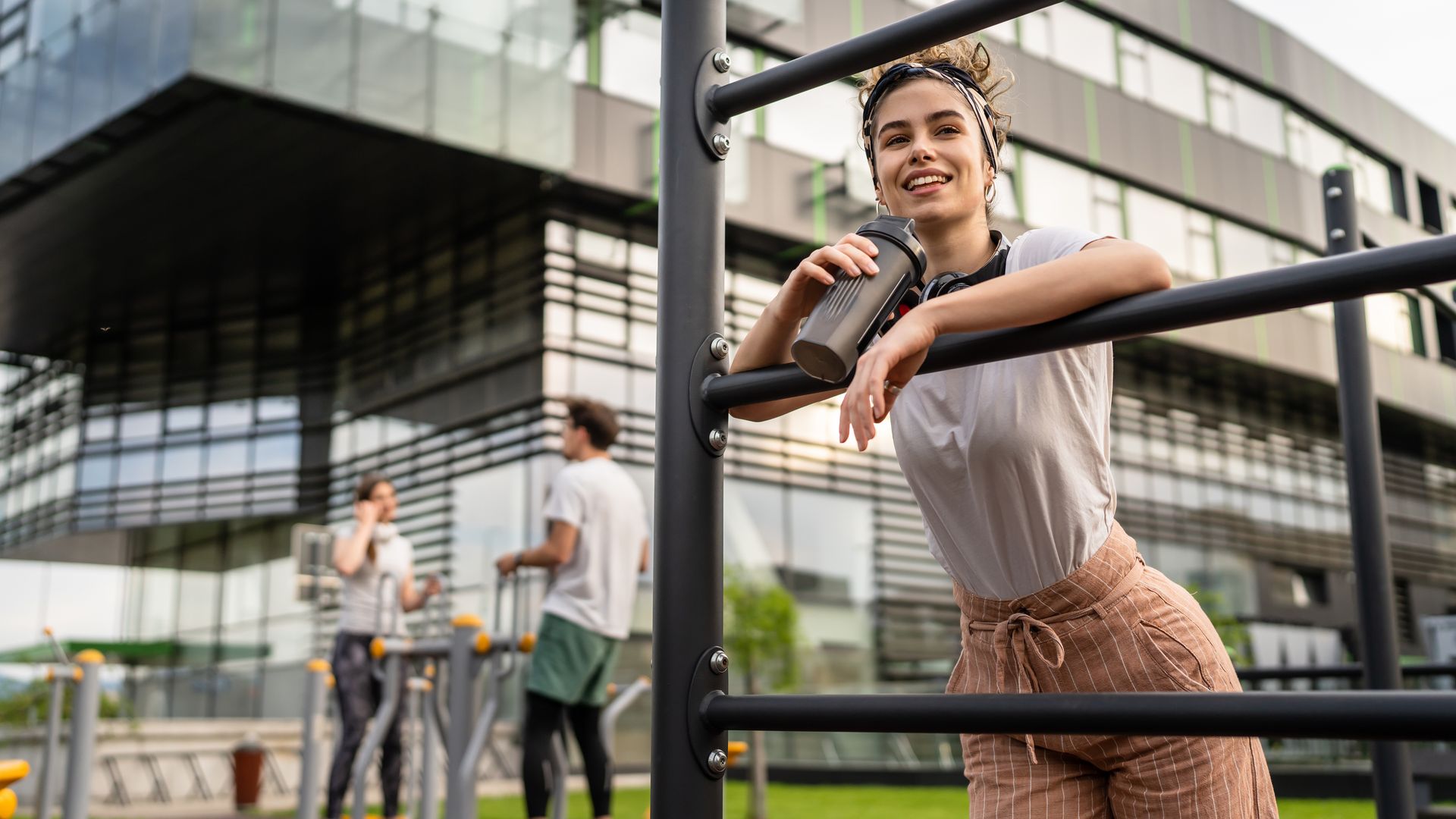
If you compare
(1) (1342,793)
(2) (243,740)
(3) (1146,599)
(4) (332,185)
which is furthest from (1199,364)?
(3) (1146,599)

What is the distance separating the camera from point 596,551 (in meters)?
4.66

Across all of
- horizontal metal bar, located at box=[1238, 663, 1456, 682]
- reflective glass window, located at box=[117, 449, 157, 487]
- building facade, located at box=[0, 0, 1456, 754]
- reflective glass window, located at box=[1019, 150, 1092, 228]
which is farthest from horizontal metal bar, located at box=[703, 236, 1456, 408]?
→ reflective glass window, located at box=[117, 449, 157, 487]

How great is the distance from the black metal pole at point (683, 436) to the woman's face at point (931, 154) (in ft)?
0.85

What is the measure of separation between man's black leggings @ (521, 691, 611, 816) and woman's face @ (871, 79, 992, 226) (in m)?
3.46

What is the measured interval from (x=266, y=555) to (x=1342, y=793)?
13.1 m

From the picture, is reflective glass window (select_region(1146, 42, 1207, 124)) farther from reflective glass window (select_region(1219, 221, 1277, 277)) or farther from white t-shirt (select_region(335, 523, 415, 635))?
white t-shirt (select_region(335, 523, 415, 635))

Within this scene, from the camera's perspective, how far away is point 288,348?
1625cm

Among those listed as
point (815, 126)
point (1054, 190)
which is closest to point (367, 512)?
point (815, 126)

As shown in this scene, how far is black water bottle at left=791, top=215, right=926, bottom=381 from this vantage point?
3.42 feet

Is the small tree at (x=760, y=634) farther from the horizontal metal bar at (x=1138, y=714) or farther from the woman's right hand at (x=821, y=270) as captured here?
the horizontal metal bar at (x=1138, y=714)

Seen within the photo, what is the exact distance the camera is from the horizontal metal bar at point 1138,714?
0.79 meters

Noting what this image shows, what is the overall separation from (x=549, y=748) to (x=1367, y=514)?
2.95m

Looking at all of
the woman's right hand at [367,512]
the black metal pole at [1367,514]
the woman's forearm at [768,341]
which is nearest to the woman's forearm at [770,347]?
the woman's forearm at [768,341]

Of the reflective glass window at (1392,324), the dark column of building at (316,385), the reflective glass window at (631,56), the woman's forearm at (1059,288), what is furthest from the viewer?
the reflective glass window at (1392,324)
